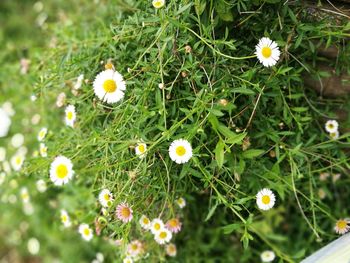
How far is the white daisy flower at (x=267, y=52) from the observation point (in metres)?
1.10

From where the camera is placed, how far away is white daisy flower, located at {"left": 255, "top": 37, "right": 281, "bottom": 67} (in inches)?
43.4

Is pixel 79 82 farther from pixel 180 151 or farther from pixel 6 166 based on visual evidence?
pixel 6 166

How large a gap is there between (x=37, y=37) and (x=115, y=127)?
54.1 inches

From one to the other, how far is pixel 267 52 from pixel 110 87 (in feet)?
1.37

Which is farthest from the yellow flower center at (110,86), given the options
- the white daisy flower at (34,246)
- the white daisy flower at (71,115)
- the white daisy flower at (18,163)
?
the white daisy flower at (34,246)

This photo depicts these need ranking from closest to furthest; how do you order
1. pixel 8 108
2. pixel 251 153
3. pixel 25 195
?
pixel 251 153 < pixel 25 195 < pixel 8 108

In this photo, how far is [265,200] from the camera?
3.81 ft

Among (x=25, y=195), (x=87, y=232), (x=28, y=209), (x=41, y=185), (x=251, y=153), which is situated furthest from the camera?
(x=28, y=209)

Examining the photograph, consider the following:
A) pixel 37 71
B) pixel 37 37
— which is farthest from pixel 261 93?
pixel 37 37

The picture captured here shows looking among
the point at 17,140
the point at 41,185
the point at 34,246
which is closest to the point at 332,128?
the point at 41,185

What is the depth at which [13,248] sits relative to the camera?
8.11 feet

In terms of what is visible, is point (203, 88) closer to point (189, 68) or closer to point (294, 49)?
point (189, 68)

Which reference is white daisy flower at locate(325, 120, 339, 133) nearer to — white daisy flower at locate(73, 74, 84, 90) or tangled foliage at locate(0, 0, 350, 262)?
tangled foliage at locate(0, 0, 350, 262)

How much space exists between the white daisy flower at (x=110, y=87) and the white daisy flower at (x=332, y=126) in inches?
25.4
